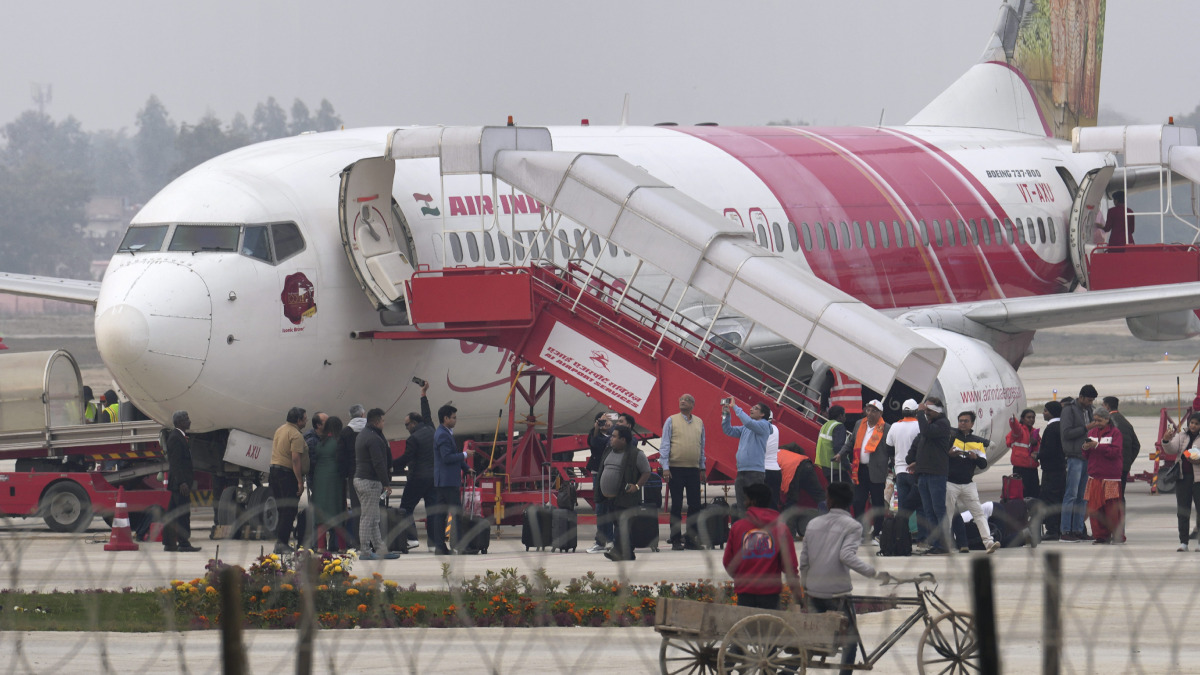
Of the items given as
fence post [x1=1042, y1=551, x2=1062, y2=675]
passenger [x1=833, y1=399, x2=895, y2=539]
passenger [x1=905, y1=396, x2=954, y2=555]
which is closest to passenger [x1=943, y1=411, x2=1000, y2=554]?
passenger [x1=905, y1=396, x2=954, y2=555]

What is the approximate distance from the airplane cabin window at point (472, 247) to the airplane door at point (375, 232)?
780 mm

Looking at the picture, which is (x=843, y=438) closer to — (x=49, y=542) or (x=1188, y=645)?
(x=1188, y=645)

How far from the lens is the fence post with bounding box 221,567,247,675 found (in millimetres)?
6145

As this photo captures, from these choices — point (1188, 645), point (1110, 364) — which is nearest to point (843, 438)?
point (1188, 645)

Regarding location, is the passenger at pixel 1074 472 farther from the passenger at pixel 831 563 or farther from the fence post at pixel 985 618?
the fence post at pixel 985 618

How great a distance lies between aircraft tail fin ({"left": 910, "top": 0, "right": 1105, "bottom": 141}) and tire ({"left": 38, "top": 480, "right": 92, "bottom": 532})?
675 inches

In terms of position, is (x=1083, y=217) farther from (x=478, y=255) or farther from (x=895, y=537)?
(x=895, y=537)

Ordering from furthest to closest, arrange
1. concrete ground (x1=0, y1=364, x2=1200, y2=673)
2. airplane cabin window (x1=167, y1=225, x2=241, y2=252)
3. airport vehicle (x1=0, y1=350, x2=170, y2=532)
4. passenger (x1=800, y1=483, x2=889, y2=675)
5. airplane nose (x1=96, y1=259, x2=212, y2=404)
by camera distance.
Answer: airport vehicle (x1=0, y1=350, x2=170, y2=532) < airplane cabin window (x1=167, y1=225, x2=241, y2=252) < airplane nose (x1=96, y1=259, x2=212, y2=404) < concrete ground (x1=0, y1=364, x2=1200, y2=673) < passenger (x1=800, y1=483, x2=889, y2=675)

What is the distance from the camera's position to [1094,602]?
12531mm

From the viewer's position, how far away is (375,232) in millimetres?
17375

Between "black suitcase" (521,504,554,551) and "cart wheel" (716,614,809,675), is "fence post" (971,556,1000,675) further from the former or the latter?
"black suitcase" (521,504,554,551)

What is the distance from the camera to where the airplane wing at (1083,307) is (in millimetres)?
21578

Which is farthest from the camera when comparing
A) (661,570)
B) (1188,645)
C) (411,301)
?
(411,301)

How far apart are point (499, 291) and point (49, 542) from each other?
5.32 m
